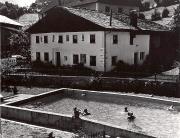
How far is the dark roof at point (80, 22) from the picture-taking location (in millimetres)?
37484

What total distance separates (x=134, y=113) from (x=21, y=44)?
33.5 m

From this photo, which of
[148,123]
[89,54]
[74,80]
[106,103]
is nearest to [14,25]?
[89,54]

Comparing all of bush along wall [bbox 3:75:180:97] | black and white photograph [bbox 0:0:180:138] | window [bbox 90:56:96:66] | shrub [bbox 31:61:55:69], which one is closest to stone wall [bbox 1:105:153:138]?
black and white photograph [bbox 0:0:180:138]

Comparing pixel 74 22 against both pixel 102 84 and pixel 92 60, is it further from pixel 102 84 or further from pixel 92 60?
pixel 102 84

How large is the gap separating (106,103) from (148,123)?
6.31 m

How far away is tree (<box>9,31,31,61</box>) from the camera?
5089 centimetres

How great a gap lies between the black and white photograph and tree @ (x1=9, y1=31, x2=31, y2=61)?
17 centimetres

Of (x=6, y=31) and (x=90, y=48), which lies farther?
Result: (x=6, y=31)

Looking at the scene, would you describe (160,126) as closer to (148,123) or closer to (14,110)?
(148,123)

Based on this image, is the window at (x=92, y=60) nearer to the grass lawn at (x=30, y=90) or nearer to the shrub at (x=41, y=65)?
the shrub at (x=41, y=65)

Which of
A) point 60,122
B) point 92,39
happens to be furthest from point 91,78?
point 60,122

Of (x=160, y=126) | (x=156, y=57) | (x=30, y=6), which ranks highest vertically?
(x=30, y=6)

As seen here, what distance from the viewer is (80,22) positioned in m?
38.5

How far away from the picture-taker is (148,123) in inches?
816
